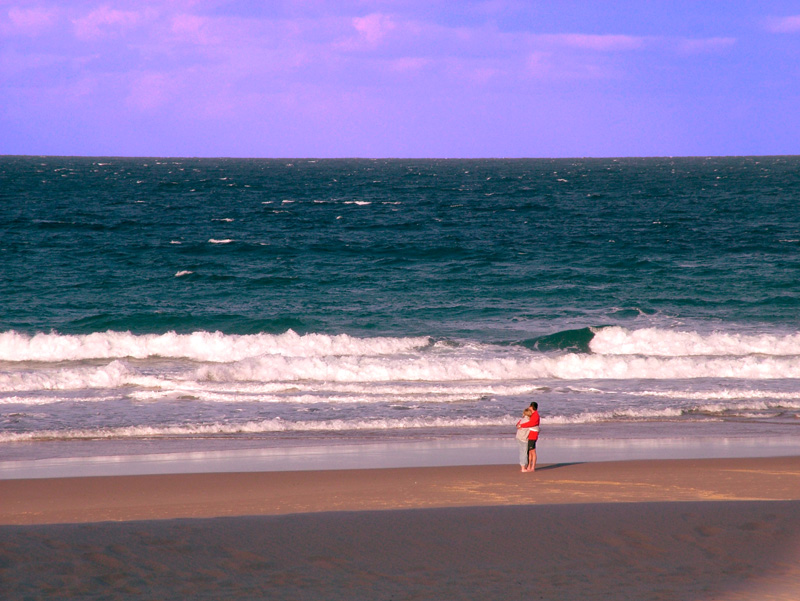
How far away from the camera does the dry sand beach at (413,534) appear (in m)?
6.62

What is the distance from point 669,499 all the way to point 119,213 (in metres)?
48.5

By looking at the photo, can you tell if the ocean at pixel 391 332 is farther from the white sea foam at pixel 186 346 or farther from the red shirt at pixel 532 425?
the red shirt at pixel 532 425

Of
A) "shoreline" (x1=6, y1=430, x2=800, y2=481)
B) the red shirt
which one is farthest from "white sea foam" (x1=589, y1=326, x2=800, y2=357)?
the red shirt

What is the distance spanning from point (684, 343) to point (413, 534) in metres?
16.1

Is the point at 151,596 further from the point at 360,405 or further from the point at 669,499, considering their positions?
the point at 360,405

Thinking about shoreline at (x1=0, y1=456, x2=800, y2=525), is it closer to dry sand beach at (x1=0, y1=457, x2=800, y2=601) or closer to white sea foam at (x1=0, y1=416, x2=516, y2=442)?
dry sand beach at (x1=0, y1=457, x2=800, y2=601)

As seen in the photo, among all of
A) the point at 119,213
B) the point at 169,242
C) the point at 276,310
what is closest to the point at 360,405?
the point at 276,310

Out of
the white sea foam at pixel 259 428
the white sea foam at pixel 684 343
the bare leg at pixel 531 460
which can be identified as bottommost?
the white sea foam at pixel 259 428

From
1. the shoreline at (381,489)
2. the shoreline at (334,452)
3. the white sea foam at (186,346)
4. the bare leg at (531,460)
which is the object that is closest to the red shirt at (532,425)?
the bare leg at (531,460)

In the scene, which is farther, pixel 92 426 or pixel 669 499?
pixel 92 426

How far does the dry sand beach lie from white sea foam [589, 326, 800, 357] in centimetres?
1082

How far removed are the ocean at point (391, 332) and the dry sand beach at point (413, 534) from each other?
222cm

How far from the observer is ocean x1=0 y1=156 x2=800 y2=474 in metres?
14.3

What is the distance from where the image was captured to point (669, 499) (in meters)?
9.52
